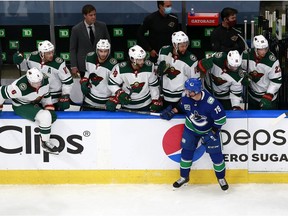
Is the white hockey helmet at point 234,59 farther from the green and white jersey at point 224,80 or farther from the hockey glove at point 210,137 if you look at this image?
the hockey glove at point 210,137

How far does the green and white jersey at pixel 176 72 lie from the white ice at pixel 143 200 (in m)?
0.86

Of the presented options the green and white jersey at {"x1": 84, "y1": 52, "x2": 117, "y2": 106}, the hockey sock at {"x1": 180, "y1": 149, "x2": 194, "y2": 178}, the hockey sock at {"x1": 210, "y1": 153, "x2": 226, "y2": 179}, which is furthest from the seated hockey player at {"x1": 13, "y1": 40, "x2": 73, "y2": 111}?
the hockey sock at {"x1": 210, "y1": 153, "x2": 226, "y2": 179}

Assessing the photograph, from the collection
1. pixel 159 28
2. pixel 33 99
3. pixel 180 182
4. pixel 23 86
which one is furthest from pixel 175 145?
pixel 159 28

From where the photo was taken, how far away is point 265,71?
7.31 metres

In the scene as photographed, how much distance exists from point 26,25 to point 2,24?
0.95 ft

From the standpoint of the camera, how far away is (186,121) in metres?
6.97

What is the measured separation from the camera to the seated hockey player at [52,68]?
7.32 meters

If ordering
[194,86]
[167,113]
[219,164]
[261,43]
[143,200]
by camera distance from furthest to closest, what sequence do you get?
[261,43] → [167,113] → [219,164] → [143,200] → [194,86]

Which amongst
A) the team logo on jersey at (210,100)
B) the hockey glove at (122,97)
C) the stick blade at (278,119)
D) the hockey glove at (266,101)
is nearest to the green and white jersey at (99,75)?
the hockey glove at (122,97)

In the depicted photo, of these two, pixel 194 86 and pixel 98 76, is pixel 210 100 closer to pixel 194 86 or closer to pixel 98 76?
pixel 194 86

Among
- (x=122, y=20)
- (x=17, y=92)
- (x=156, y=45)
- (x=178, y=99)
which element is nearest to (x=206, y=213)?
(x=178, y=99)

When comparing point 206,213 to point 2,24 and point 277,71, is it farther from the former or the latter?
point 2,24

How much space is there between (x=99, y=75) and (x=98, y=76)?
0.02m

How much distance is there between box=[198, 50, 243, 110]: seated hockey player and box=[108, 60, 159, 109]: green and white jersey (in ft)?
1.45
